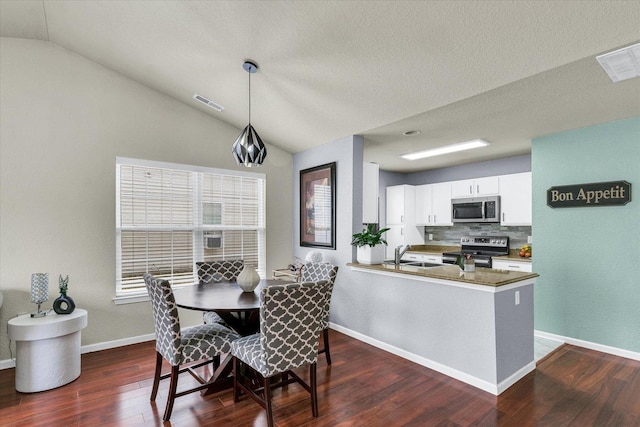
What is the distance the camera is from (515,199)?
4832 mm

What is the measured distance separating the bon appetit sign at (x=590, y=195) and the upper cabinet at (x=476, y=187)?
47.2 inches

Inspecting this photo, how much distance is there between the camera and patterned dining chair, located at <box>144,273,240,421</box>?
2295mm

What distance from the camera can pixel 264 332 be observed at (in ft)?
6.97

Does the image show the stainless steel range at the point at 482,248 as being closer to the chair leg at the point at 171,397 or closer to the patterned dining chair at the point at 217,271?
the patterned dining chair at the point at 217,271

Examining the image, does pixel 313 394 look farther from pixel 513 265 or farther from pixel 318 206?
pixel 513 265

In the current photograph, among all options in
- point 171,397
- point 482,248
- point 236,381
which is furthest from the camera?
point 482,248

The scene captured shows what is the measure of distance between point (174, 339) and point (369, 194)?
3.07m

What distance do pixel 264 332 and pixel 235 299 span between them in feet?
2.10

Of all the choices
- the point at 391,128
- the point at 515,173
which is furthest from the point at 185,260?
the point at 515,173

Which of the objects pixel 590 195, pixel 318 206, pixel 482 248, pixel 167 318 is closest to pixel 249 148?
pixel 167 318

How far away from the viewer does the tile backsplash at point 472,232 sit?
5.11 metres

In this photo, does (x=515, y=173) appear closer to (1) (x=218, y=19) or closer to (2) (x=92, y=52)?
(1) (x=218, y=19)

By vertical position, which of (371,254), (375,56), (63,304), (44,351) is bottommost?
(44,351)

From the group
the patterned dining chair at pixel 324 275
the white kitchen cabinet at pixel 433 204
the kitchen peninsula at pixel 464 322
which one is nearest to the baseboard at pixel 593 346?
the kitchen peninsula at pixel 464 322
